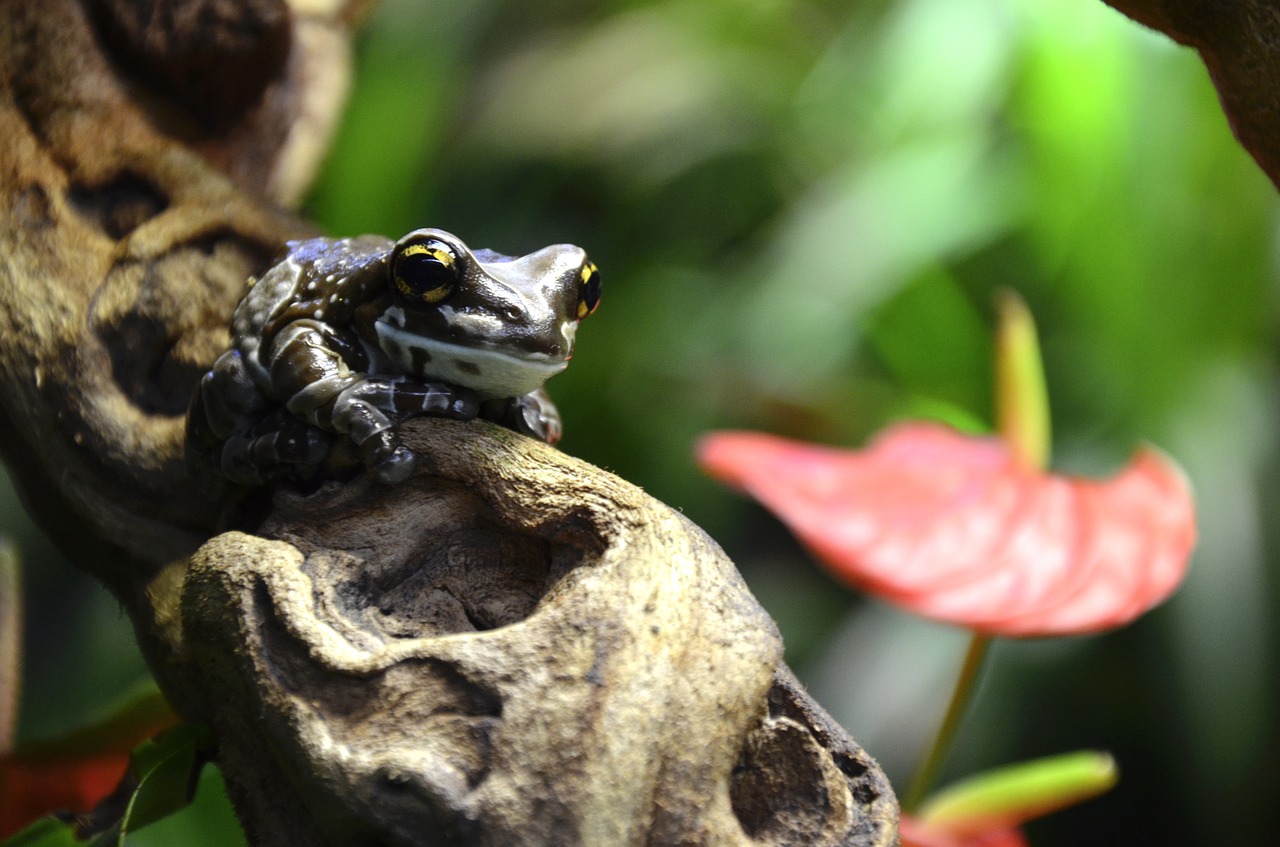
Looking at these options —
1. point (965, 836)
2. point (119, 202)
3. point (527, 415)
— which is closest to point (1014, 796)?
point (965, 836)

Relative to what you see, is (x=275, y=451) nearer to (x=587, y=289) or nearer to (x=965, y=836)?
(x=587, y=289)

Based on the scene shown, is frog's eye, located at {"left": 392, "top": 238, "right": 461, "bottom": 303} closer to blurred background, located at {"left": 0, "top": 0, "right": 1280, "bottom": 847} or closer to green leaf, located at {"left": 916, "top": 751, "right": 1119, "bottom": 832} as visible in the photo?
green leaf, located at {"left": 916, "top": 751, "right": 1119, "bottom": 832}

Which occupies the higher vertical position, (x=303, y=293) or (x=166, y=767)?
(x=303, y=293)

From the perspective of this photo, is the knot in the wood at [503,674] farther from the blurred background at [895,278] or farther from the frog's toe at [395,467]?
the blurred background at [895,278]

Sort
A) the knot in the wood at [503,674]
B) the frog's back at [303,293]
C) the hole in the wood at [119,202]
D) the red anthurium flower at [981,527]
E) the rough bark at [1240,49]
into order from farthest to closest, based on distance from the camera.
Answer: the red anthurium flower at [981,527]
the hole in the wood at [119,202]
the frog's back at [303,293]
the rough bark at [1240,49]
the knot in the wood at [503,674]

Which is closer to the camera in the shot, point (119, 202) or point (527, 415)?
Result: point (527, 415)

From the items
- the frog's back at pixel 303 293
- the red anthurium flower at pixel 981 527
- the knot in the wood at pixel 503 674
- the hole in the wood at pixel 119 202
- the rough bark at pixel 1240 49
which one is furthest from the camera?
the red anthurium flower at pixel 981 527

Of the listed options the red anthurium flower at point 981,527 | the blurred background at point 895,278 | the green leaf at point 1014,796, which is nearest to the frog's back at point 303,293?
the red anthurium flower at point 981,527

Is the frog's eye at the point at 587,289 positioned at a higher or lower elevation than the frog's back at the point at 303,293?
higher
